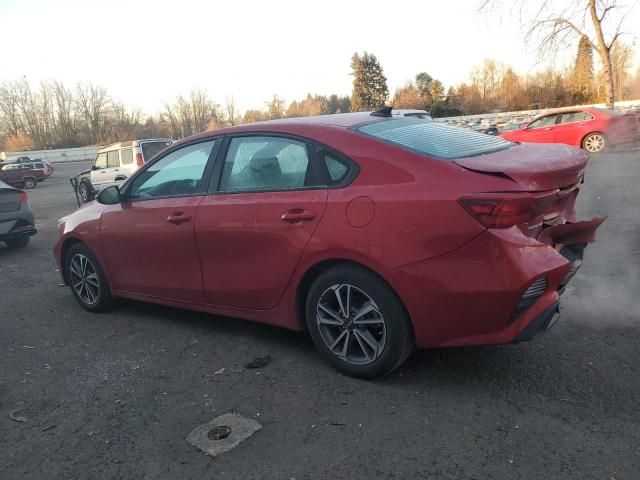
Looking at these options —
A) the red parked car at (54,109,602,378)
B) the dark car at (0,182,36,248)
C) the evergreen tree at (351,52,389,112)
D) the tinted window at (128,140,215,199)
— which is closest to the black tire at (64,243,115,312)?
the red parked car at (54,109,602,378)

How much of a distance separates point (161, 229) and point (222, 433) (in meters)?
1.88

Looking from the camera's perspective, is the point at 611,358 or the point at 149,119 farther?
the point at 149,119

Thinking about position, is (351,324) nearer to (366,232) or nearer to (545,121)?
(366,232)

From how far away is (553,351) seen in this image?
3561mm

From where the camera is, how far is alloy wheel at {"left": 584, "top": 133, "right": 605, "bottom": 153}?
15.6 m

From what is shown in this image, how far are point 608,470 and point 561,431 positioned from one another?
317mm

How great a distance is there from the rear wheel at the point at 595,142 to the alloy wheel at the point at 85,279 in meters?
14.6

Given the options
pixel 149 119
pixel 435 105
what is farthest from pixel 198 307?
A: pixel 149 119

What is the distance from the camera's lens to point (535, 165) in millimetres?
3100

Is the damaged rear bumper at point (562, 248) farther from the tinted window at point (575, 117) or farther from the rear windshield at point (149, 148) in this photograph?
the rear windshield at point (149, 148)

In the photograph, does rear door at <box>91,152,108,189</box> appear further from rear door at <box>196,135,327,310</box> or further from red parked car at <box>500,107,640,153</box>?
rear door at <box>196,135,327,310</box>

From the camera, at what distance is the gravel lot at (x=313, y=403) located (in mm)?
2562

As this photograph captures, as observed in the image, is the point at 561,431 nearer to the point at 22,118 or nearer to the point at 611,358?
the point at 611,358

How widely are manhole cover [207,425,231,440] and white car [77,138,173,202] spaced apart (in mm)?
14313
